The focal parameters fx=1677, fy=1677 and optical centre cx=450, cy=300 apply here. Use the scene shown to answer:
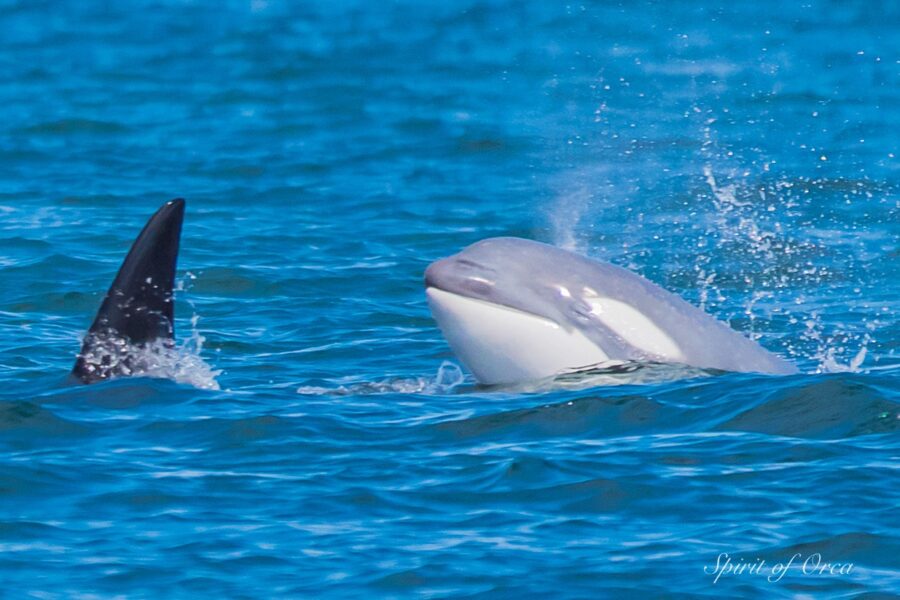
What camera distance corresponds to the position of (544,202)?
80.0 ft

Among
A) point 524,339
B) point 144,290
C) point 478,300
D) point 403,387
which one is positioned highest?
point 144,290

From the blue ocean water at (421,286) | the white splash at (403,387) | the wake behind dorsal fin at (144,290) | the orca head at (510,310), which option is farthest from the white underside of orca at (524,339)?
the wake behind dorsal fin at (144,290)

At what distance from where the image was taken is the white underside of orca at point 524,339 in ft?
42.5

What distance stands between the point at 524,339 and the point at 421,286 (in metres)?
6.33

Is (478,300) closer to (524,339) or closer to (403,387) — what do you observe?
(524,339)

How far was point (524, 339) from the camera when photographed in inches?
516

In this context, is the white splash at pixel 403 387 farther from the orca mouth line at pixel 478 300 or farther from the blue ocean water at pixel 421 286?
the orca mouth line at pixel 478 300

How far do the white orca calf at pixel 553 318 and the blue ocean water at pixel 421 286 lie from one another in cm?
32

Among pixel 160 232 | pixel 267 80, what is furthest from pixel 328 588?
pixel 267 80

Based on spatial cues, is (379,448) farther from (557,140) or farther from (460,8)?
(460,8)

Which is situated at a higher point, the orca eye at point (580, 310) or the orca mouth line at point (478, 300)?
the orca mouth line at point (478, 300)

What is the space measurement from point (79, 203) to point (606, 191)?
7823 millimetres

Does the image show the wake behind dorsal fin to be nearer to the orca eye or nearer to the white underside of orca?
the white underside of orca

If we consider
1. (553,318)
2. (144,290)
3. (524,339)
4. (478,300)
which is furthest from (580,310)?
(144,290)
